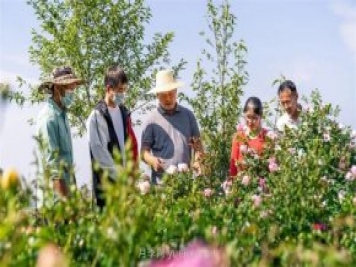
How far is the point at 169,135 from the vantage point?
6484mm

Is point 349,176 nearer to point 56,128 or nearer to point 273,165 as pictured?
point 273,165

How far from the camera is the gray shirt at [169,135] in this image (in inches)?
254

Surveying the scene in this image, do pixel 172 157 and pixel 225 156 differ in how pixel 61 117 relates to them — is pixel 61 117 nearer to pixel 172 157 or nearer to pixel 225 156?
pixel 172 157

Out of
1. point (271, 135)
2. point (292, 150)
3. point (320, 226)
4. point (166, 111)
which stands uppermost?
point (166, 111)

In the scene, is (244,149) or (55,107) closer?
(55,107)

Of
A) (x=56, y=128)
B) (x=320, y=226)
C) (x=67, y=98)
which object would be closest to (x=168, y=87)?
(x=67, y=98)

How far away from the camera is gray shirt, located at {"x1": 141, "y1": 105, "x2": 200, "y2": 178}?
6441mm

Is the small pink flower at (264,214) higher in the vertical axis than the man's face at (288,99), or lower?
lower

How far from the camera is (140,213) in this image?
138 cm

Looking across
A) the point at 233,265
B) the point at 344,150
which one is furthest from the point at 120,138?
the point at 233,265

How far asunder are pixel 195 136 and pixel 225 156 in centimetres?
614

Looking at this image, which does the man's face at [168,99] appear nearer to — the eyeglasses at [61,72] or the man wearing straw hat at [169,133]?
the man wearing straw hat at [169,133]

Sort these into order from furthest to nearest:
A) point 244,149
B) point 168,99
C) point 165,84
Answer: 1. point 165,84
2. point 168,99
3. point 244,149

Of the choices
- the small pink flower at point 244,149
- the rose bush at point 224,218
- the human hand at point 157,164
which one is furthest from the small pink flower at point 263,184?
the human hand at point 157,164
